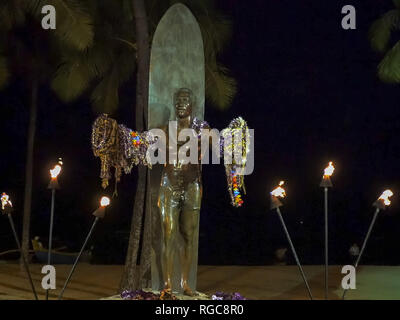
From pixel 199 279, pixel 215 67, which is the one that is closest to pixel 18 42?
pixel 215 67

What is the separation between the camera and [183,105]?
877 cm

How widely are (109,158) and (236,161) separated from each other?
1.72m

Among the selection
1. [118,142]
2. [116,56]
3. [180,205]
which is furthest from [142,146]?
[116,56]

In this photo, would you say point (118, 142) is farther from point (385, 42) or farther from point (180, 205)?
point (385, 42)

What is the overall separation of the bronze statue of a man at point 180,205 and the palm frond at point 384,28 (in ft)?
25.1

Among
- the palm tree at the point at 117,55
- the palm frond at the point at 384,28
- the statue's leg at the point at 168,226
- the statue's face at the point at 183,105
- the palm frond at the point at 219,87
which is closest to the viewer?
the statue's leg at the point at 168,226

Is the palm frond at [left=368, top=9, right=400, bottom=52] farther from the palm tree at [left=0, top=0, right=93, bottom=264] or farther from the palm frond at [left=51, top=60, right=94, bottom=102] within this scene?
the palm tree at [left=0, top=0, right=93, bottom=264]

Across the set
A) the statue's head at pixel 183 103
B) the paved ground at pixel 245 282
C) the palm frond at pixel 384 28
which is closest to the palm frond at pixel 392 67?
the palm frond at pixel 384 28

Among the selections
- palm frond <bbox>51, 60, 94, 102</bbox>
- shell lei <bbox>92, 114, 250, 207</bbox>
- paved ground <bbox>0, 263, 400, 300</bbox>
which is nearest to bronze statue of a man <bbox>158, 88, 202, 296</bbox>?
shell lei <bbox>92, 114, 250, 207</bbox>

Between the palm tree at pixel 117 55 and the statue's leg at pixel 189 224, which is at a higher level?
the palm tree at pixel 117 55

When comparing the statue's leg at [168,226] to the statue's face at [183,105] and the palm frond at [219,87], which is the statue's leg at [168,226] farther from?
the palm frond at [219,87]

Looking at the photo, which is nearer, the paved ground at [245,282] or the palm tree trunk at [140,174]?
the palm tree trunk at [140,174]

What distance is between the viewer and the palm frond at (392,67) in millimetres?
14516

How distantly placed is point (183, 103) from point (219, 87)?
6.82 meters
